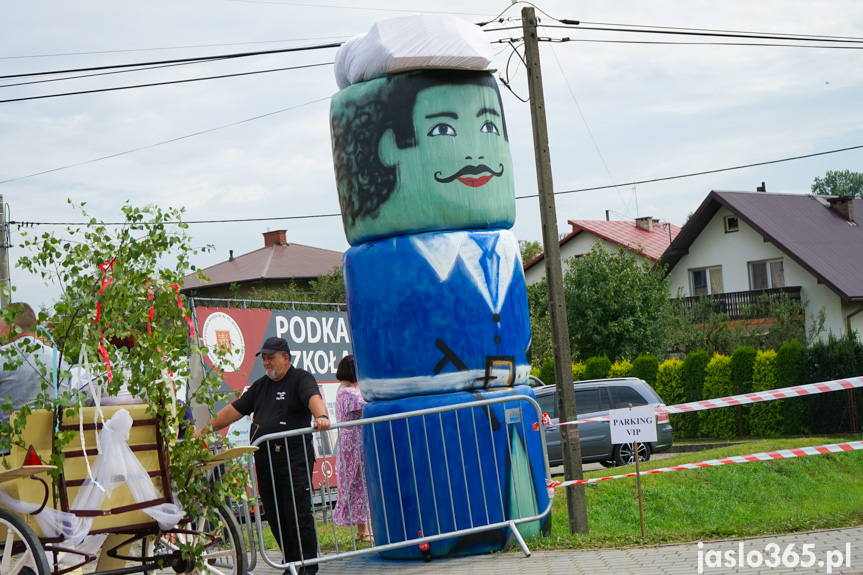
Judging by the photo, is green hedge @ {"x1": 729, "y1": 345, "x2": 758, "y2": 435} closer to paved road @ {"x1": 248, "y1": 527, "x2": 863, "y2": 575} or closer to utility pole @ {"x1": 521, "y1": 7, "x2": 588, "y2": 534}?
utility pole @ {"x1": 521, "y1": 7, "x2": 588, "y2": 534}

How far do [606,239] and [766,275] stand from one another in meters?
10.6

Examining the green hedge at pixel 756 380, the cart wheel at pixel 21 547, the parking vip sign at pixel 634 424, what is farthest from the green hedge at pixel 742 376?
the cart wheel at pixel 21 547

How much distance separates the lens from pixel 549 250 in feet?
30.5

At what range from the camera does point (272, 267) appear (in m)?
52.8

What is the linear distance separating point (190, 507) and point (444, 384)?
99.7 inches

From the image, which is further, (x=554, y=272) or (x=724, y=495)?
(x=724, y=495)

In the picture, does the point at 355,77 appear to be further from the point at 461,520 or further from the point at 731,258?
the point at 731,258

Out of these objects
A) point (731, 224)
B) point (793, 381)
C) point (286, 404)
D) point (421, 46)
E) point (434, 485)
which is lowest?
point (793, 381)

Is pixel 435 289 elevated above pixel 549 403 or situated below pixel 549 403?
above

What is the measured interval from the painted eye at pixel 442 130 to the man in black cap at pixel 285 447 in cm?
214

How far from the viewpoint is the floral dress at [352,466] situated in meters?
9.46

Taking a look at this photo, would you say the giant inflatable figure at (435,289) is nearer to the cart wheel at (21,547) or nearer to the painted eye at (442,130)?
the painted eye at (442,130)

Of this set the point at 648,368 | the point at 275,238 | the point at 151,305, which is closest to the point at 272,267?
the point at 275,238

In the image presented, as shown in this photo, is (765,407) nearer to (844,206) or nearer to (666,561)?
(844,206)
